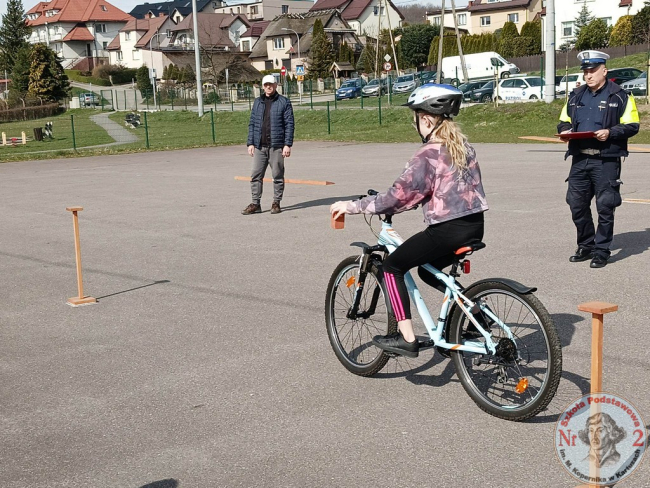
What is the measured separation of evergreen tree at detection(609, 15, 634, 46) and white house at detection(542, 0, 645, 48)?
971 cm

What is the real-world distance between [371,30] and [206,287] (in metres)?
110

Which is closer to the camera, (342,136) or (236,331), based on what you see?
(236,331)

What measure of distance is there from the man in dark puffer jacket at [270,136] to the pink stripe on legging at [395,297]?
322 inches

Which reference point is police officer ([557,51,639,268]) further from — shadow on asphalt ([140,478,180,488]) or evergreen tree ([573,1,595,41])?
evergreen tree ([573,1,595,41])

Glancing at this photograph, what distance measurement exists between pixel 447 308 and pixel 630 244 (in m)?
5.52

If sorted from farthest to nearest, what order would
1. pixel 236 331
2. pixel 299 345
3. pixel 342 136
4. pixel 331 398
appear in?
pixel 342 136
pixel 236 331
pixel 299 345
pixel 331 398

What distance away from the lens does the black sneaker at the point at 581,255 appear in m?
9.09

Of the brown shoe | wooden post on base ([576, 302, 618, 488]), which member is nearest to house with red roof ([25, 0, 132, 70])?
the brown shoe

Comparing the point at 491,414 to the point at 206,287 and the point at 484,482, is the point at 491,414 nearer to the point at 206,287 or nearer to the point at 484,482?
the point at 484,482

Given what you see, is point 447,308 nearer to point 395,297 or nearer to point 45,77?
point 395,297

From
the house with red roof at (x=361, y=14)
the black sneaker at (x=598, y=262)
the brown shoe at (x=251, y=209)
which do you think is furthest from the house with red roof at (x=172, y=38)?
the black sneaker at (x=598, y=262)

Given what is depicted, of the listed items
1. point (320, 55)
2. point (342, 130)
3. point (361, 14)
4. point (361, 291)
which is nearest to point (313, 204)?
point (361, 291)

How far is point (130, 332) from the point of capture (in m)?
7.05

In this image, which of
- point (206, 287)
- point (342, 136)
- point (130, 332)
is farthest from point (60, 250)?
point (342, 136)
